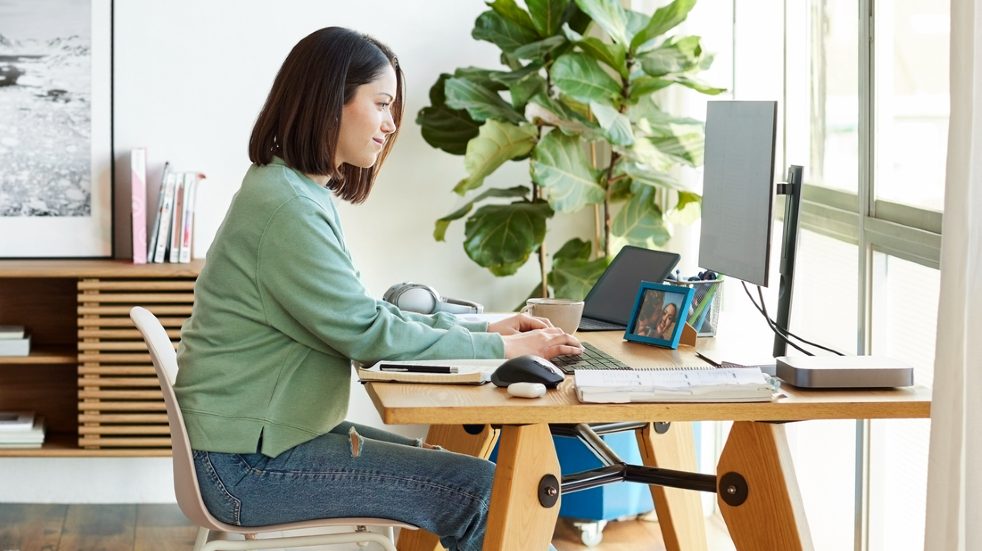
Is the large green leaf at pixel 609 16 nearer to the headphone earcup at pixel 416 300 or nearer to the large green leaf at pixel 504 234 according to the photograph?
the large green leaf at pixel 504 234

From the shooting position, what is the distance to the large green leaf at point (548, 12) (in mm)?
3420

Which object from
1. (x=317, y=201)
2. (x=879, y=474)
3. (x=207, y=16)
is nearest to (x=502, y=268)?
(x=207, y=16)

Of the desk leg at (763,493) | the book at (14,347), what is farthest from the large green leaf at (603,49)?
the book at (14,347)

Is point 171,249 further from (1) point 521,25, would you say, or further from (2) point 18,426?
(1) point 521,25

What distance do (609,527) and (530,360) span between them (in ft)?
6.21

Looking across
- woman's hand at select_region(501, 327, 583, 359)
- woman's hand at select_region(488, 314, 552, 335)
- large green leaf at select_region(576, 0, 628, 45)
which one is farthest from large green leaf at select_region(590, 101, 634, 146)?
woman's hand at select_region(501, 327, 583, 359)

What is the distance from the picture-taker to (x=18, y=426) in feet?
11.5

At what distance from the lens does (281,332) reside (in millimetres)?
1930

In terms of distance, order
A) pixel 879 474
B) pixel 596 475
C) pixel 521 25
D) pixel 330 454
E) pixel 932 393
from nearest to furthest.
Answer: pixel 932 393 < pixel 330 454 < pixel 596 475 < pixel 879 474 < pixel 521 25

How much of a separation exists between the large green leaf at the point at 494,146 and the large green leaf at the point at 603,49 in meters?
0.29

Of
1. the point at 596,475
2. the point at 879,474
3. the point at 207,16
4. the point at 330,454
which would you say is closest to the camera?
the point at 330,454

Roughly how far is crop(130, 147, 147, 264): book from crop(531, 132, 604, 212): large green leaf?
48.0 inches

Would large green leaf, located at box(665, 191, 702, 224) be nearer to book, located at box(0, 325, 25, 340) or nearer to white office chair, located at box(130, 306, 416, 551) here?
white office chair, located at box(130, 306, 416, 551)

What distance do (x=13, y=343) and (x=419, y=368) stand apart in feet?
6.91
